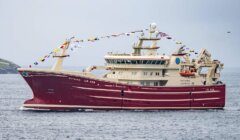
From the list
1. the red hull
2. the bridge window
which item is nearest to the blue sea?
the red hull

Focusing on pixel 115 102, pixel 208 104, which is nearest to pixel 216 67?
pixel 208 104

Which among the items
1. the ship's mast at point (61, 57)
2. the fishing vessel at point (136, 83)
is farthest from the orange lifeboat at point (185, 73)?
the ship's mast at point (61, 57)

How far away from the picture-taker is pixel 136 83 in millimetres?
76812

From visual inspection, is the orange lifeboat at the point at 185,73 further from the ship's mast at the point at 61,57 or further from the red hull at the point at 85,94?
the ship's mast at the point at 61,57

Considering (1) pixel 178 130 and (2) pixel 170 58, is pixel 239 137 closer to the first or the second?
(1) pixel 178 130

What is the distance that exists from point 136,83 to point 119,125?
11621 millimetres

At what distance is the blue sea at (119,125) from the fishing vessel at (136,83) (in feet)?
3.99

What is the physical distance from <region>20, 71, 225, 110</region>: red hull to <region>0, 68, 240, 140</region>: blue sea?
1.08 meters

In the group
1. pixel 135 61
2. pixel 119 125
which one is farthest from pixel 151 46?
pixel 119 125

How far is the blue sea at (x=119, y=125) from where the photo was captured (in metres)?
60.3

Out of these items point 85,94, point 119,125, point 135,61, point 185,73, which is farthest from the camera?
point 185,73

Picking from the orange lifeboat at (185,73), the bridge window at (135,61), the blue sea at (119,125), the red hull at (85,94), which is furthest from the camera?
the orange lifeboat at (185,73)

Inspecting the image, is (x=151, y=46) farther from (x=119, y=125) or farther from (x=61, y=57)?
(x=119, y=125)

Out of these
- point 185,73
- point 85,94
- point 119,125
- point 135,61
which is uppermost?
point 135,61
